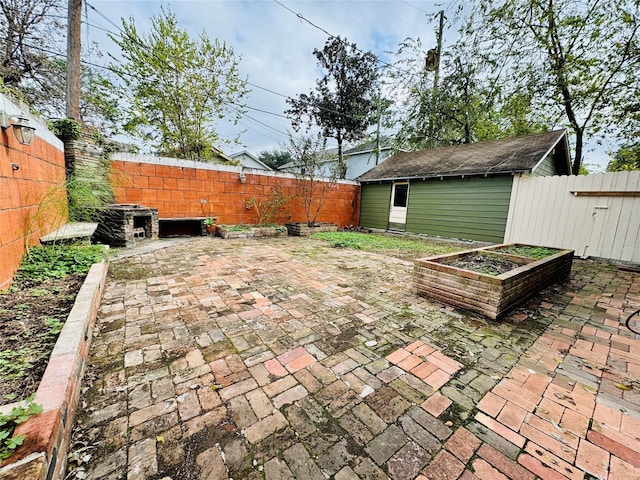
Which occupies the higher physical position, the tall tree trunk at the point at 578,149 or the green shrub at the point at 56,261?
the tall tree trunk at the point at 578,149

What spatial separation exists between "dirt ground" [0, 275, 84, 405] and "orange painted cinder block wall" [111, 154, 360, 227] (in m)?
4.24

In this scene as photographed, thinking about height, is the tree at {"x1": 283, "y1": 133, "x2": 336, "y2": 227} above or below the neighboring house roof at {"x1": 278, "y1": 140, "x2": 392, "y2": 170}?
below

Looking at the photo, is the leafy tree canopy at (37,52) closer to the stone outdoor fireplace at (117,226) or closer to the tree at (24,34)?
the tree at (24,34)

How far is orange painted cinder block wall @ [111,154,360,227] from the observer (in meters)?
5.98

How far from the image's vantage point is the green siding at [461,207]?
670cm

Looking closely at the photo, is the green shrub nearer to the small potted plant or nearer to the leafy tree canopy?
the small potted plant

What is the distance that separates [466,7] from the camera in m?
8.64

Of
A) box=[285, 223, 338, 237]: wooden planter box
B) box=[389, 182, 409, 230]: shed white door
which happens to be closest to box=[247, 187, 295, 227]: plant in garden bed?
box=[285, 223, 338, 237]: wooden planter box

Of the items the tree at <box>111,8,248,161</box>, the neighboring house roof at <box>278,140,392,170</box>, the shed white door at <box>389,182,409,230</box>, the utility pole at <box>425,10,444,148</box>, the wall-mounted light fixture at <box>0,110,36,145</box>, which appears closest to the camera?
the wall-mounted light fixture at <box>0,110,36,145</box>

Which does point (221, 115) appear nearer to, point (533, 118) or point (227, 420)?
point (227, 420)

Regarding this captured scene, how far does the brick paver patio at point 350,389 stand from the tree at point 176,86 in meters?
8.83

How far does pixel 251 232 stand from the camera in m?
7.11

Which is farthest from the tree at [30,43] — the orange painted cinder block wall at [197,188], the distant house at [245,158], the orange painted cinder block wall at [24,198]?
the distant house at [245,158]

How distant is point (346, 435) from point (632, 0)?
1176 cm
